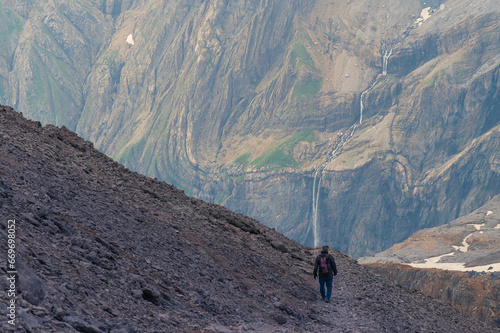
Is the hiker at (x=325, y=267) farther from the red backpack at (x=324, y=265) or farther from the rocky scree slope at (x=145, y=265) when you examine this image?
the rocky scree slope at (x=145, y=265)

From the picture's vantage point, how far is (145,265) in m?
18.1

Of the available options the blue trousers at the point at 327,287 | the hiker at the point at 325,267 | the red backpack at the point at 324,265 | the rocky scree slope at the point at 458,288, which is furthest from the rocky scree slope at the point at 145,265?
the rocky scree slope at the point at 458,288

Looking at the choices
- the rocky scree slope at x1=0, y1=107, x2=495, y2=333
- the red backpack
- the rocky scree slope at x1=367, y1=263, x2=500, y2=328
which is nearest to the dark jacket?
the red backpack

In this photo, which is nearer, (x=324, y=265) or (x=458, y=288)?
(x=324, y=265)

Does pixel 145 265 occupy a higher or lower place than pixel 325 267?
lower

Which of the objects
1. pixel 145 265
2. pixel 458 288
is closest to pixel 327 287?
pixel 145 265

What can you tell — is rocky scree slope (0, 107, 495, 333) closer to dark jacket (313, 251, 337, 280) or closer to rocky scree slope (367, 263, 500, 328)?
dark jacket (313, 251, 337, 280)

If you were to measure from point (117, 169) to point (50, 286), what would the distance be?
18625 mm

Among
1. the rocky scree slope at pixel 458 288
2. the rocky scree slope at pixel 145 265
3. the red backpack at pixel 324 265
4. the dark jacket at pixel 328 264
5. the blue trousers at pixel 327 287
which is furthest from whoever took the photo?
the rocky scree slope at pixel 458 288

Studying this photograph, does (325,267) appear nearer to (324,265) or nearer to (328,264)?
(324,265)

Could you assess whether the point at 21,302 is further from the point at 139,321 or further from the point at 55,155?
the point at 55,155

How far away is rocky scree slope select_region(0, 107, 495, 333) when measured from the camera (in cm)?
1327

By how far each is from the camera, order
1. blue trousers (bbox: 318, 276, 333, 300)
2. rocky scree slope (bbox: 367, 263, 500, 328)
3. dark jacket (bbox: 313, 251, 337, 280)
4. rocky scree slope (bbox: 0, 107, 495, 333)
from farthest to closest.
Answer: rocky scree slope (bbox: 367, 263, 500, 328) < blue trousers (bbox: 318, 276, 333, 300) < dark jacket (bbox: 313, 251, 337, 280) < rocky scree slope (bbox: 0, 107, 495, 333)

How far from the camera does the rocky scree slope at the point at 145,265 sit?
13.3m
